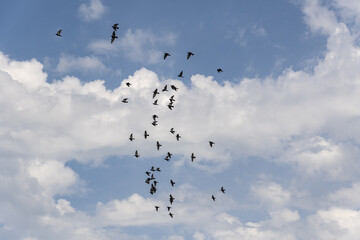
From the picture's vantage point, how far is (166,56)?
4872 inches

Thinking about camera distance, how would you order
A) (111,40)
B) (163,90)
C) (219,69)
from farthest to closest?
(219,69)
(163,90)
(111,40)

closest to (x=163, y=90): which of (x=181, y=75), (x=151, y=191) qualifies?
(x=181, y=75)

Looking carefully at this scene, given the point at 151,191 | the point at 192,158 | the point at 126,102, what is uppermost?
the point at 126,102

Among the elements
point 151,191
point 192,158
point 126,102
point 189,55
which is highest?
point 189,55

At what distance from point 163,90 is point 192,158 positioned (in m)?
25.1

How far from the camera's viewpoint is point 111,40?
11444 centimetres

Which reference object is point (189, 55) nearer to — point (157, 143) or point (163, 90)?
point (163, 90)

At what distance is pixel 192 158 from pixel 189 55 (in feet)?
103

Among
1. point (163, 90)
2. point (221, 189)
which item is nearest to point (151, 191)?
point (221, 189)

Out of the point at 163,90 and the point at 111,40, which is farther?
the point at 163,90

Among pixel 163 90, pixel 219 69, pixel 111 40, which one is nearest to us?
pixel 111 40

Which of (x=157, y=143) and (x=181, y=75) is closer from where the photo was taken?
(x=181, y=75)

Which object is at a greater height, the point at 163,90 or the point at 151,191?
the point at 163,90

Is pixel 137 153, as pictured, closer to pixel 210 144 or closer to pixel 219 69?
pixel 210 144
